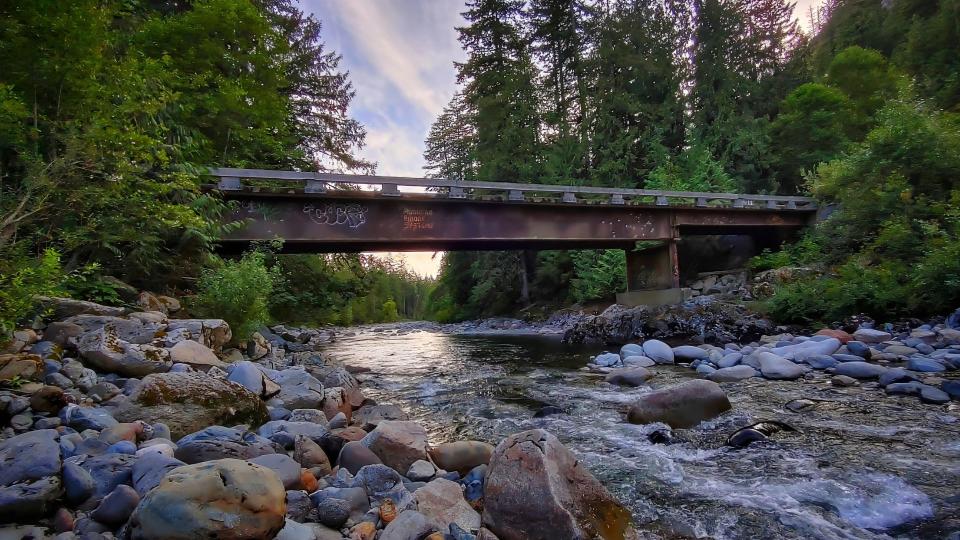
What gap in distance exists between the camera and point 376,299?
60438 mm

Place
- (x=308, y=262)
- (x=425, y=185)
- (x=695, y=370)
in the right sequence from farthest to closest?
(x=308, y=262)
(x=425, y=185)
(x=695, y=370)

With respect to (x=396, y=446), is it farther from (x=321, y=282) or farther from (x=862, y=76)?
(x=862, y=76)

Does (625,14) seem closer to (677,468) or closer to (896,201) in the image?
(896,201)

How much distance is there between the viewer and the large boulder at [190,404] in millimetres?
4141

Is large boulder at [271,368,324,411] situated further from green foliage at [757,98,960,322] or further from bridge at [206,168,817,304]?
green foliage at [757,98,960,322]

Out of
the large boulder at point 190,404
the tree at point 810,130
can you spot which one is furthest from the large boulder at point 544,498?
the tree at point 810,130

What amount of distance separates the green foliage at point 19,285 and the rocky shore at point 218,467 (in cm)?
42

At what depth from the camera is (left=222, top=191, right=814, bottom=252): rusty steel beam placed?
12.5 meters

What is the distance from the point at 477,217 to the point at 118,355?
37.2 feet

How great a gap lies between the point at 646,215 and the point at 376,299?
47446mm

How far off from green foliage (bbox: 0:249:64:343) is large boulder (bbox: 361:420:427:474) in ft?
10.7

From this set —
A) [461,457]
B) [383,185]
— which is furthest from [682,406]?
[383,185]

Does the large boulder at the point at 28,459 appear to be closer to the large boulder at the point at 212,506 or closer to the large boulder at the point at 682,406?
the large boulder at the point at 212,506

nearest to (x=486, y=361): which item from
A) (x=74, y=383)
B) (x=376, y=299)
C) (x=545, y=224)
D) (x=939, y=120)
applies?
(x=545, y=224)
